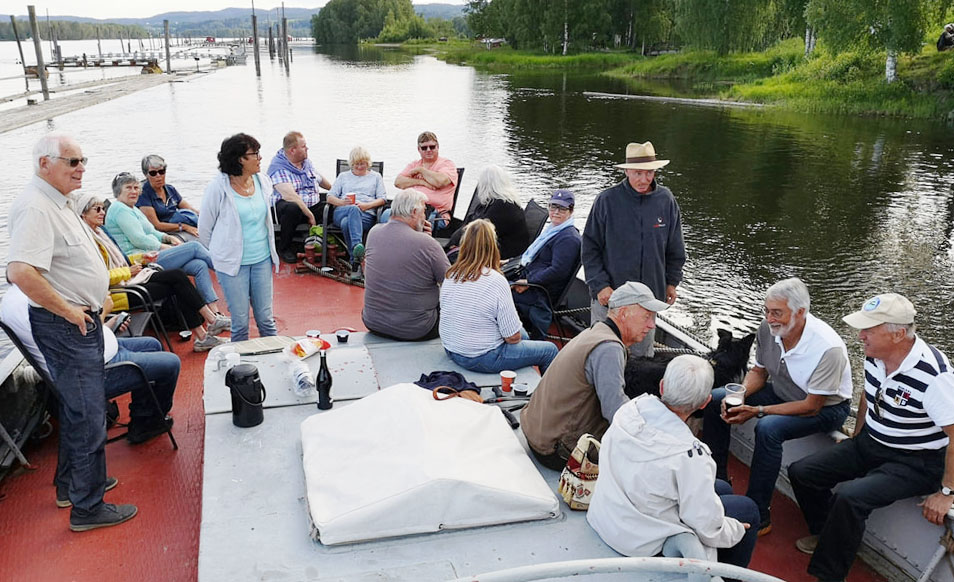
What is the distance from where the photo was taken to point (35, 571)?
3232mm

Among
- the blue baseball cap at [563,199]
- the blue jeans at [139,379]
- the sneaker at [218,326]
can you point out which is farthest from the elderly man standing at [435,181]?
the blue jeans at [139,379]

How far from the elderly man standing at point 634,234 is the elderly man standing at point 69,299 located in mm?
2959

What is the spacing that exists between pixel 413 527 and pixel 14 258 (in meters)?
1.92

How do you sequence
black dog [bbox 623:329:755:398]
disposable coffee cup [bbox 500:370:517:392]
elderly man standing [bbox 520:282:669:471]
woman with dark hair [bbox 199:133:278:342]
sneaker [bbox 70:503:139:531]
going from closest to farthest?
elderly man standing [bbox 520:282:669:471]
sneaker [bbox 70:503:139:531]
disposable coffee cup [bbox 500:370:517:392]
black dog [bbox 623:329:755:398]
woman with dark hair [bbox 199:133:278:342]

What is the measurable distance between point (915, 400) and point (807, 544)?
96 centimetres

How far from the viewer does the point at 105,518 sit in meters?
3.51

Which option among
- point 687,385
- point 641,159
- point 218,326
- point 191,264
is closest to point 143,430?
point 218,326

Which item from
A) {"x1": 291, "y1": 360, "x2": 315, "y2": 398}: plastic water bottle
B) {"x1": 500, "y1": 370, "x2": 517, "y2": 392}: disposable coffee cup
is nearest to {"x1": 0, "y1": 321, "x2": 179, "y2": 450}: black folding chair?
{"x1": 291, "y1": 360, "x2": 315, "y2": 398}: plastic water bottle

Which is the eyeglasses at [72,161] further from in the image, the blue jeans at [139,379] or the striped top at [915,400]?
the striped top at [915,400]

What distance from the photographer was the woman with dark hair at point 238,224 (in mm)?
4633

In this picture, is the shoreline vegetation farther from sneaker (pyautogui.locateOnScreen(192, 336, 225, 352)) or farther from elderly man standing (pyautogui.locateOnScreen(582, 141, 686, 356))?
sneaker (pyautogui.locateOnScreen(192, 336, 225, 352))

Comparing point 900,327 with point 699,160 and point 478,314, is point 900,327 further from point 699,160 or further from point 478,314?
point 699,160

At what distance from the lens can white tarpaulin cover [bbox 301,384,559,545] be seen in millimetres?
2836

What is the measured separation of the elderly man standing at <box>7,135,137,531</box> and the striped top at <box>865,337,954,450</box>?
3580 millimetres
